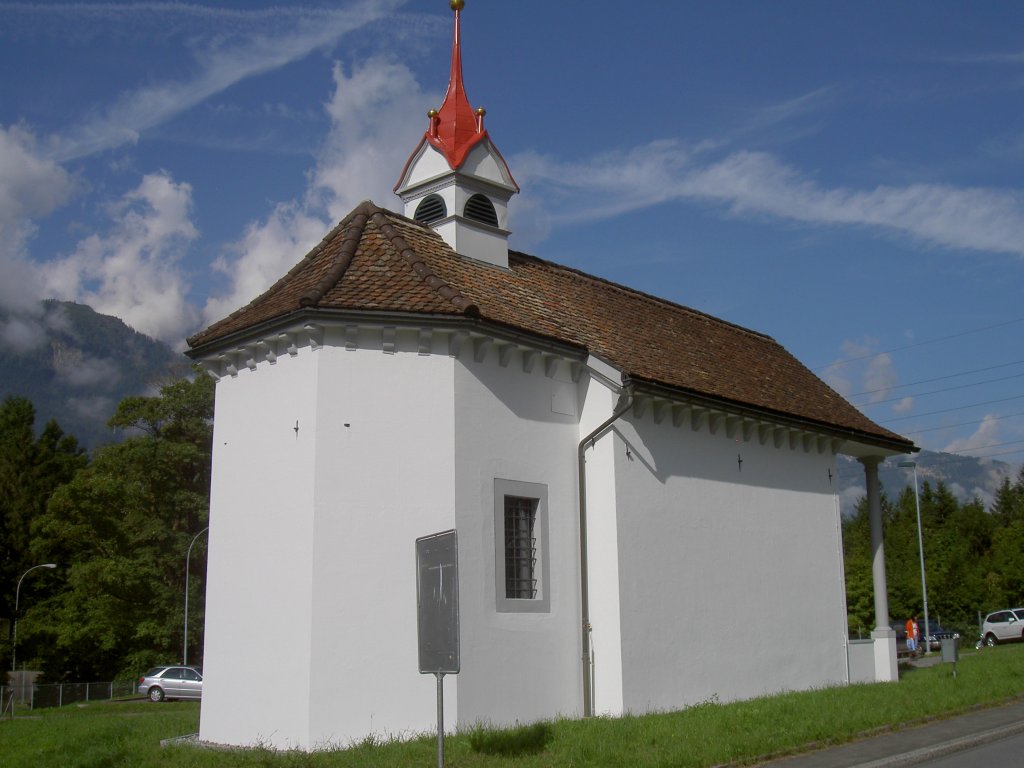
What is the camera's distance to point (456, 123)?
19.8m

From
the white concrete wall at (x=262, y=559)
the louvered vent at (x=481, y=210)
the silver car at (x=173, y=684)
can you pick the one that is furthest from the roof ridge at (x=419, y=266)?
the silver car at (x=173, y=684)

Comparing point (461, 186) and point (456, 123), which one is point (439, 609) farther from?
point (456, 123)

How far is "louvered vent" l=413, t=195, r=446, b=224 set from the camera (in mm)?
19047

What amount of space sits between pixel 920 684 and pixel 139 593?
37864 millimetres

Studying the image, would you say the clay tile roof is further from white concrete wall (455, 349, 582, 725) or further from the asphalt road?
the asphalt road

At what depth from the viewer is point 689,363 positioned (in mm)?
20297

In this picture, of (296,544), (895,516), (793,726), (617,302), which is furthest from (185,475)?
(895,516)

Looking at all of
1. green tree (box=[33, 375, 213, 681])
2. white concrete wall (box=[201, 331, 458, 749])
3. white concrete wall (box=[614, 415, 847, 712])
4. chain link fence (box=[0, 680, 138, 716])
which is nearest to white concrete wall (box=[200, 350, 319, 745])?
white concrete wall (box=[201, 331, 458, 749])

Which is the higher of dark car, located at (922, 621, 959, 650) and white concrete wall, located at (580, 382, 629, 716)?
white concrete wall, located at (580, 382, 629, 716)

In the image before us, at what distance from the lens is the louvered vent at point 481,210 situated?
62.5 ft

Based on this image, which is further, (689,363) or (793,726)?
(689,363)

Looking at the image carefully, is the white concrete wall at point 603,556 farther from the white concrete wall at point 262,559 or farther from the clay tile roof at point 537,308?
the white concrete wall at point 262,559

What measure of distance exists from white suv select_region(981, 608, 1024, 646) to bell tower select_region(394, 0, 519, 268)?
34.6m

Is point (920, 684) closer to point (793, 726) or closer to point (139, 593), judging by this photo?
point (793, 726)
